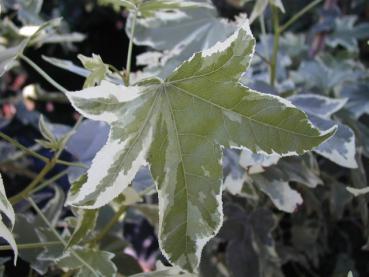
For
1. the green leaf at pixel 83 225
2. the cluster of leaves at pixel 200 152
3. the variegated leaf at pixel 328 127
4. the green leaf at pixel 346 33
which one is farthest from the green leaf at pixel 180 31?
the green leaf at pixel 346 33

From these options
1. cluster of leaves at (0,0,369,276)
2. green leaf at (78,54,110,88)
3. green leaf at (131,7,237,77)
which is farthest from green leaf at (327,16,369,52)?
green leaf at (78,54,110,88)

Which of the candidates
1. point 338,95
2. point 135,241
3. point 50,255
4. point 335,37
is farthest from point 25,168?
point 335,37

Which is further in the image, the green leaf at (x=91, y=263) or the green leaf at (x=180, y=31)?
the green leaf at (x=180, y=31)

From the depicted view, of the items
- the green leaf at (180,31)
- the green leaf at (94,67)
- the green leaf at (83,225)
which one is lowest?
the green leaf at (83,225)

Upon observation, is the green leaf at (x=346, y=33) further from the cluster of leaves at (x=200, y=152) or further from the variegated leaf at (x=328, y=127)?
the variegated leaf at (x=328, y=127)

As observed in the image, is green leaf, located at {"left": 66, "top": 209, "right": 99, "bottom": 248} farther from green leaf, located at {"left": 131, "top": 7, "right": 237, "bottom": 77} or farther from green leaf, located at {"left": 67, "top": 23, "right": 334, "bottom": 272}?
green leaf, located at {"left": 131, "top": 7, "right": 237, "bottom": 77}

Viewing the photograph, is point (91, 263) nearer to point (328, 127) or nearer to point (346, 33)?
point (328, 127)

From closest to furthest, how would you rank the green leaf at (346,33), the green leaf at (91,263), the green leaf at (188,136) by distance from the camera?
the green leaf at (188,136), the green leaf at (91,263), the green leaf at (346,33)

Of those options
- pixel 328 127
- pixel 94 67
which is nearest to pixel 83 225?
pixel 94 67
